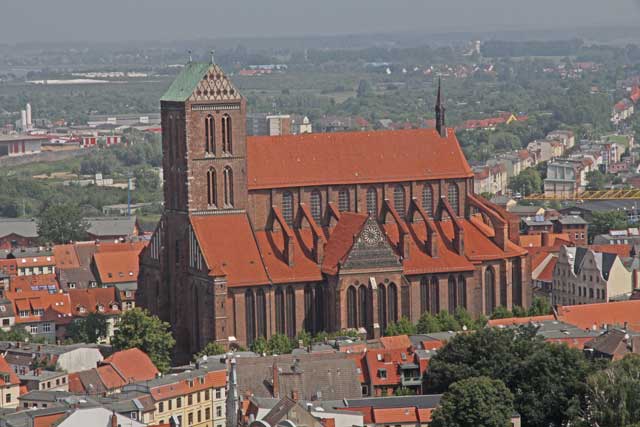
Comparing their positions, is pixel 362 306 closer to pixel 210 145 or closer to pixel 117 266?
pixel 210 145

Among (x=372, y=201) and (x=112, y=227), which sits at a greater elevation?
(x=372, y=201)

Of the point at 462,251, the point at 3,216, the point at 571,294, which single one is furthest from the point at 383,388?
the point at 3,216

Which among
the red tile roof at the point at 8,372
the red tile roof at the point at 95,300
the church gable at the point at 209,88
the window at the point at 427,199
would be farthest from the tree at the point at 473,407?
the red tile roof at the point at 95,300

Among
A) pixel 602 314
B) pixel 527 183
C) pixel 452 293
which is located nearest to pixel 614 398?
pixel 602 314

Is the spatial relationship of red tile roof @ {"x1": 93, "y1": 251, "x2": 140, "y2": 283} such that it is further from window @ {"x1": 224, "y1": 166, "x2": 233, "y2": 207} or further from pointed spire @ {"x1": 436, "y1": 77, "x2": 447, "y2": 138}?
pointed spire @ {"x1": 436, "y1": 77, "x2": 447, "y2": 138}

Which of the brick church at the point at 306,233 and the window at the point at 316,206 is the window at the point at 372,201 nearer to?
the brick church at the point at 306,233

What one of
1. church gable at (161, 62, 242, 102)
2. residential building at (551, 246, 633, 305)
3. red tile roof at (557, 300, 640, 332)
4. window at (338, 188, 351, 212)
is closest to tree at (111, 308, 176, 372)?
church gable at (161, 62, 242, 102)
